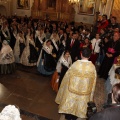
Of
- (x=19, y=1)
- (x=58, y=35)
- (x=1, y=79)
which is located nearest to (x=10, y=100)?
(x=1, y=79)

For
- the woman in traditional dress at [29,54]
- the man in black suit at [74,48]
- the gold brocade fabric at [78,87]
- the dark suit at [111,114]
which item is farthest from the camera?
the woman in traditional dress at [29,54]

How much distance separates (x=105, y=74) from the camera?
7488 millimetres

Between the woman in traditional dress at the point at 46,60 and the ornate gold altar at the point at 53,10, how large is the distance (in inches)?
415

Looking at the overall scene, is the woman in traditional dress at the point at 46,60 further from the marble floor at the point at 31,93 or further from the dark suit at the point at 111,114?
the dark suit at the point at 111,114

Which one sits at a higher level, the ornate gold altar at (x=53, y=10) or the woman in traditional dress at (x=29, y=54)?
the ornate gold altar at (x=53, y=10)

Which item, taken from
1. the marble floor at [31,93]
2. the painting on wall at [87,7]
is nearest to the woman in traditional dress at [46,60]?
the marble floor at [31,93]

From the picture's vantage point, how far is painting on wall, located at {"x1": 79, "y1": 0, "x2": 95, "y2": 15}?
668 inches

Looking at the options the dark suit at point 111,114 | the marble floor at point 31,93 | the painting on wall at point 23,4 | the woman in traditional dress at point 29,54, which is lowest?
the marble floor at point 31,93

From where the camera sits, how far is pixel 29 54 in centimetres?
852

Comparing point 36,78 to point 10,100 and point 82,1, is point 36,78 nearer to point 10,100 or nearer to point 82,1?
point 10,100

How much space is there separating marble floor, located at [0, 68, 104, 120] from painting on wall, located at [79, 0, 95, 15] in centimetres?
1089

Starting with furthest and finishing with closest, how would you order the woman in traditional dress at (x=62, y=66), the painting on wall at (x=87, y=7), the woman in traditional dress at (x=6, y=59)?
the painting on wall at (x=87, y=7), the woman in traditional dress at (x=6, y=59), the woman in traditional dress at (x=62, y=66)

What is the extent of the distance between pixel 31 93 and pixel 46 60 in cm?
166

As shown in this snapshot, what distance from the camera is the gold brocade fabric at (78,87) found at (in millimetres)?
4285
